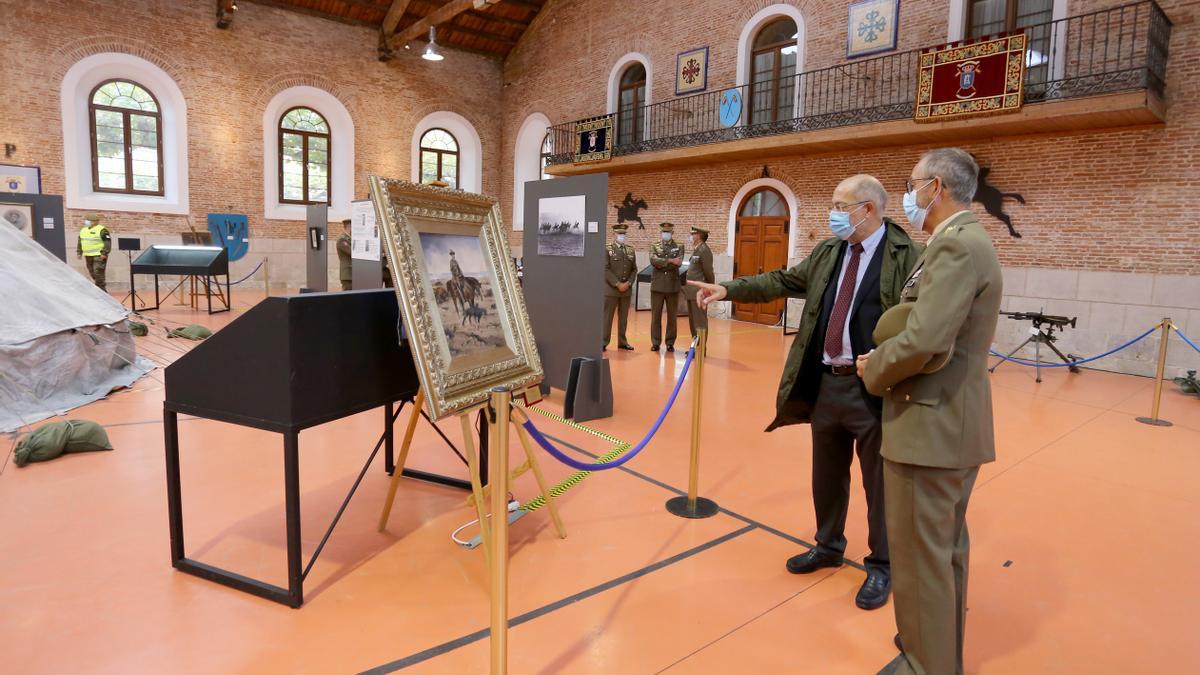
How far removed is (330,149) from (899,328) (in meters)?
18.0

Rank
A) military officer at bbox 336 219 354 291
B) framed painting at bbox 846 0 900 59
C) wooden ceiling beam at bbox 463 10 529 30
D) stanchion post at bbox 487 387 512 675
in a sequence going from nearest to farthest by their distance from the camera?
stanchion post at bbox 487 387 512 675
framed painting at bbox 846 0 900 59
military officer at bbox 336 219 354 291
wooden ceiling beam at bbox 463 10 529 30

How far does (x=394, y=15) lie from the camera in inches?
659

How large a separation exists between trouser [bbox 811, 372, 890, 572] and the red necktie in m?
0.13

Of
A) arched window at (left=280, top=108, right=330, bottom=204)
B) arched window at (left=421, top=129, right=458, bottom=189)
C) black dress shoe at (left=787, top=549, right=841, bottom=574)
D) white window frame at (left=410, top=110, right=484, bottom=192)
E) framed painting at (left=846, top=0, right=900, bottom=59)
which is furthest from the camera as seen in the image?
white window frame at (left=410, top=110, right=484, bottom=192)

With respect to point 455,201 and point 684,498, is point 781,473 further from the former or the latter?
point 455,201

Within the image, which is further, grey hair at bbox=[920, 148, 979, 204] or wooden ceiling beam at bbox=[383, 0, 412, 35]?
wooden ceiling beam at bbox=[383, 0, 412, 35]

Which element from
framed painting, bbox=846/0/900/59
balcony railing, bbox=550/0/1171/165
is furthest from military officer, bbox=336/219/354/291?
framed painting, bbox=846/0/900/59

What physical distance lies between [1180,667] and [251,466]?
4586 mm

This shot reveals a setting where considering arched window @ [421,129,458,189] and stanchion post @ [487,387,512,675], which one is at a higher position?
arched window @ [421,129,458,189]

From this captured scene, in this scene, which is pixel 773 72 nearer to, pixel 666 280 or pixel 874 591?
pixel 666 280

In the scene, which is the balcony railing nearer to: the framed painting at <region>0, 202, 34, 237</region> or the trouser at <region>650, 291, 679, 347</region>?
the trouser at <region>650, 291, 679, 347</region>

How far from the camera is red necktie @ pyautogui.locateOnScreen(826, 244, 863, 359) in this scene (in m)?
2.71

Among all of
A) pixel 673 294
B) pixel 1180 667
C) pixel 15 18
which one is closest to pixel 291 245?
pixel 15 18

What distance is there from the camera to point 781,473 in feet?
14.2
